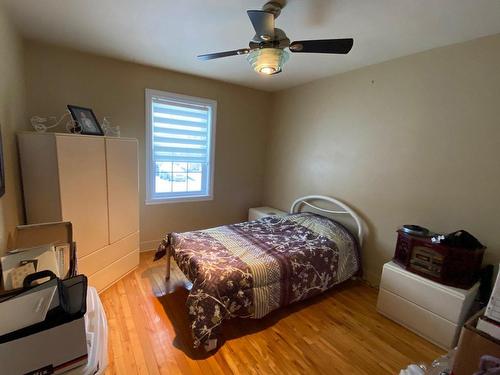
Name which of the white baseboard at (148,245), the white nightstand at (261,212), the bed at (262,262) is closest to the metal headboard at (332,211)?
the bed at (262,262)

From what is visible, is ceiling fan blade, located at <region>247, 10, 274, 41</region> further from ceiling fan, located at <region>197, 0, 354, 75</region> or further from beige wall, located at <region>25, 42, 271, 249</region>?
beige wall, located at <region>25, 42, 271, 249</region>

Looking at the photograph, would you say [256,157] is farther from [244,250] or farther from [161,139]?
[244,250]

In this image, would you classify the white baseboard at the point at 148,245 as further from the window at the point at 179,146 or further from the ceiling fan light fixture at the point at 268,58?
the ceiling fan light fixture at the point at 268,58

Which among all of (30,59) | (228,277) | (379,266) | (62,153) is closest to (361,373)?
(228,277)

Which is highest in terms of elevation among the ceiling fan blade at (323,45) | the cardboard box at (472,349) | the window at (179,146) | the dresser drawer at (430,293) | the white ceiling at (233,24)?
the white ceiling at (233,24)

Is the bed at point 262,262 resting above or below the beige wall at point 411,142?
below

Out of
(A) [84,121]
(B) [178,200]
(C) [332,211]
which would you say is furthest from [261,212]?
(A) [84,121]

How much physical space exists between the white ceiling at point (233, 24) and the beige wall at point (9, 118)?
239mm

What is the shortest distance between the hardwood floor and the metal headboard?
30.4 inches

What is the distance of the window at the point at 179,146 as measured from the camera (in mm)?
3236

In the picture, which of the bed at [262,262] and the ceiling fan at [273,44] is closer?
the ceiling fan at [273,44]

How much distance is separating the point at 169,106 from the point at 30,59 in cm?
141

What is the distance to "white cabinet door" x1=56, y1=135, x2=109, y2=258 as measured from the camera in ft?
6.58

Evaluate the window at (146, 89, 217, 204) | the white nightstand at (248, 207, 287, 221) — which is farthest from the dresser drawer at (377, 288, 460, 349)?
the window at (146, 89, 217, 204)
